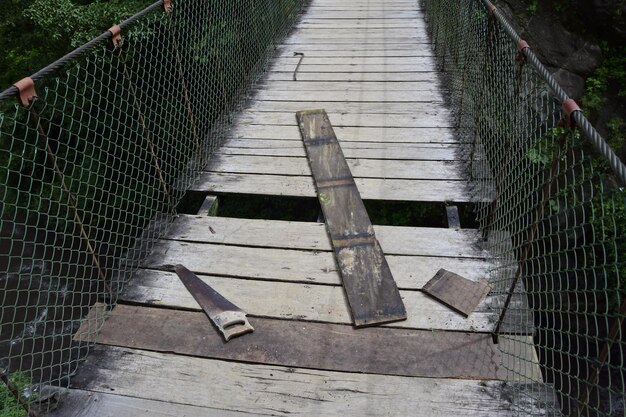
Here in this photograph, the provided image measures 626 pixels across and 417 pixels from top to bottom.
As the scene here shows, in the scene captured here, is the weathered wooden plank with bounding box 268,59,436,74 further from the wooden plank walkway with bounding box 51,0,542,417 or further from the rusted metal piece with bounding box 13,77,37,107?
the rusted metal piece with bounding box 13,77,37,107

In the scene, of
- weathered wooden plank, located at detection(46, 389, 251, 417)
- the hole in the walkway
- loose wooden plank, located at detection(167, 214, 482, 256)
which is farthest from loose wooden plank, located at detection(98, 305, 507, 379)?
the hole in the walkway

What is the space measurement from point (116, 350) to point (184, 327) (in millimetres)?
290

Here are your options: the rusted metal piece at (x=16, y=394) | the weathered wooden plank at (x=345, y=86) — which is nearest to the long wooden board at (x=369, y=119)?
the weathered wooden plank at (x=345, y=86)

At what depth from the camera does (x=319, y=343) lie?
1.94 metres

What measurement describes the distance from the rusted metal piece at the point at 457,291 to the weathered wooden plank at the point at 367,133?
4.25 feet

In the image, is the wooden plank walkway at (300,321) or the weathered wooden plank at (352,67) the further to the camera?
the weathered wooden plank at (352,67)

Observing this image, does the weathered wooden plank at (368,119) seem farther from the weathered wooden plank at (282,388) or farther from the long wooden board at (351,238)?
the weathered wooden plank at (282,388)

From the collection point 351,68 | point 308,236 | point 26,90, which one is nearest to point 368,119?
point 351,68

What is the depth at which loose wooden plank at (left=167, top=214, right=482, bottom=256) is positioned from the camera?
7.87ft

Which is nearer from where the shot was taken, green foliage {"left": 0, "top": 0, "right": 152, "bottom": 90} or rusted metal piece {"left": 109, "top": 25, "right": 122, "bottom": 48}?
rusted metal piece {"left": 109, "top": 25, "right": 122, "bottom": 48}

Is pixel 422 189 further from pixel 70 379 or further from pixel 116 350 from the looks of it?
pixel 70 379

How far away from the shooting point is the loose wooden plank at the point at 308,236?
240cm

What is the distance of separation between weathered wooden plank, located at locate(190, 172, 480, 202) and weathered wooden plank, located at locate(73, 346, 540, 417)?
3.93 feet

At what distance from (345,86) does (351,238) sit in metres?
2.10
